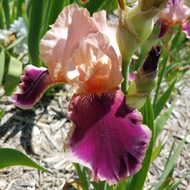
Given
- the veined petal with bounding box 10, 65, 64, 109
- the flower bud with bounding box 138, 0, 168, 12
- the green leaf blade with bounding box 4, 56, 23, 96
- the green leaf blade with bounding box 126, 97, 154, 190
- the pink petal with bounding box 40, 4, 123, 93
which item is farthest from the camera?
the green leaf blade with bounding box 4, 56, 23, 96

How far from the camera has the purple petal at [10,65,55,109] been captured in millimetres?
1031

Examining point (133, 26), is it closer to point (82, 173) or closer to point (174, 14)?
point (82, 173)

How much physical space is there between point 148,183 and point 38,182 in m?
0.71

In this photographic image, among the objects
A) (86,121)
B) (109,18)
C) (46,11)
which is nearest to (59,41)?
(86,121)

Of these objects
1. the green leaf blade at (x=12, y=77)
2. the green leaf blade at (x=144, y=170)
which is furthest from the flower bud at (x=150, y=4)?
the green leaf blade at (x=12, y=77)

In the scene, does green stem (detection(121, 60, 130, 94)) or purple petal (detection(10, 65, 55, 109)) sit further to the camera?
purple petal (detection(10, 65, 55, 109))

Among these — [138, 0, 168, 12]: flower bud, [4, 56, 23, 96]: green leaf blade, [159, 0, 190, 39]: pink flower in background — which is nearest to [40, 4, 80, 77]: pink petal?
[138, 0, 168, 12]: flower bud

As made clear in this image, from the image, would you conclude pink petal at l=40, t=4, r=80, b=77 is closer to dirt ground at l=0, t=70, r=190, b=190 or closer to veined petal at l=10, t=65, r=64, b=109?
veined petal at l=10, t=65, r=64, b=109

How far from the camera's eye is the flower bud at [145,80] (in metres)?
0.83

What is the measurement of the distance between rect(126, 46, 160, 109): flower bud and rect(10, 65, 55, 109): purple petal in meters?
0.33

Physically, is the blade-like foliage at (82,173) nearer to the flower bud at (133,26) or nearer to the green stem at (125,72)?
the green stem at (125,72)

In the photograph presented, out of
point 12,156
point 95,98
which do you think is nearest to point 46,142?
point 12,156

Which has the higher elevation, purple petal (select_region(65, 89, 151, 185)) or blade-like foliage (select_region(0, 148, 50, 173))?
purple petal (select_region(65, 89, 151, 185))

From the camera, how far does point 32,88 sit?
1067 mm
